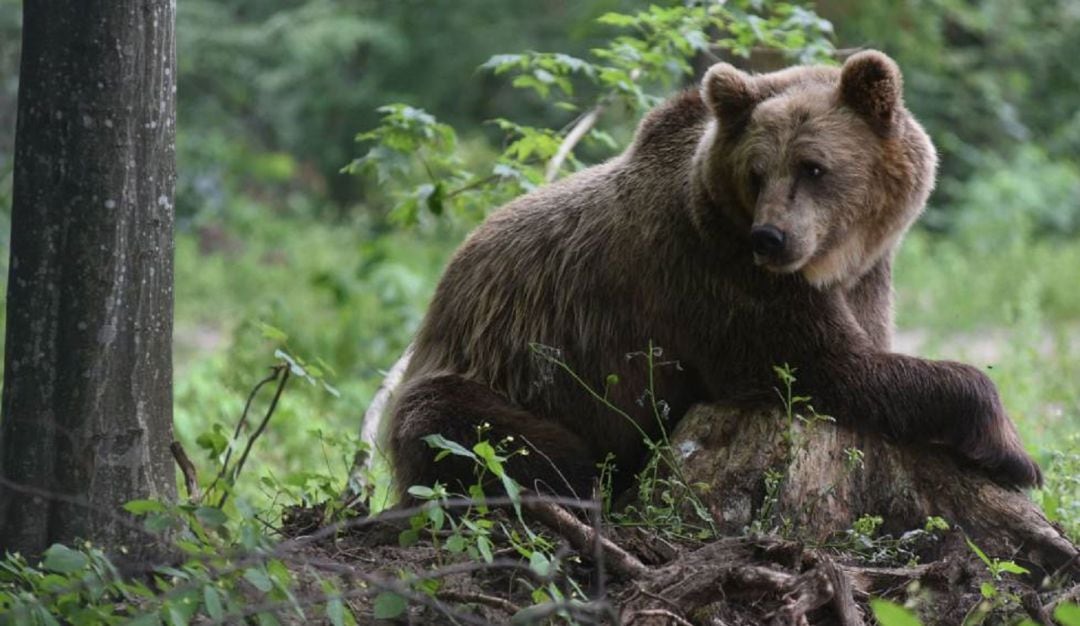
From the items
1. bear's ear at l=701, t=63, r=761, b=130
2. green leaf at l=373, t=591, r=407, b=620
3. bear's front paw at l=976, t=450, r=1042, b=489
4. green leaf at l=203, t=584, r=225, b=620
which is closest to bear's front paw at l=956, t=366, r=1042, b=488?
bear's front paw at l=976, t=450, r=1042, b=489

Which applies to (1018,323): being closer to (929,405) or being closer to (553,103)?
(553,103)

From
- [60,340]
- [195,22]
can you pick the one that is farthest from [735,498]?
[195,22]

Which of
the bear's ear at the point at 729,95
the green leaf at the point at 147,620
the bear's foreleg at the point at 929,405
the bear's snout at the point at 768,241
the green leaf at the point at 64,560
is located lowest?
the green leaf at the point at 147,620

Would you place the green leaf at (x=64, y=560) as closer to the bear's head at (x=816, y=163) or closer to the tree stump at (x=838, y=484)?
the tree stump at (x=838, y=484)

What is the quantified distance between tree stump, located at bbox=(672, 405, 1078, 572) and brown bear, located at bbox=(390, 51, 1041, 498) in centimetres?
10

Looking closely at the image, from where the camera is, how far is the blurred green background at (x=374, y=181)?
12.9 m

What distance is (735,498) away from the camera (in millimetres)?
4770

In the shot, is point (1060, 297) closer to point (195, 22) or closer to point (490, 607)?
point (195, 22)

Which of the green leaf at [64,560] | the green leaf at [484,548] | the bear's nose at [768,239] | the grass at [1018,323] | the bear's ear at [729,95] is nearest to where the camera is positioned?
the green leaf at [64,560]

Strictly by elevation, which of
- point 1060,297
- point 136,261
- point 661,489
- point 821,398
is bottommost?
point 1060,297

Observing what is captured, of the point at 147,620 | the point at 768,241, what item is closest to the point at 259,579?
the point at 147,620

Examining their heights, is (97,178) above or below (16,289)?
above

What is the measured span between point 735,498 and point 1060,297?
1143 centimetres

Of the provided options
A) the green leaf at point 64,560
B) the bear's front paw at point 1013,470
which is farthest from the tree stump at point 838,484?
the green leaf at point 64,560
